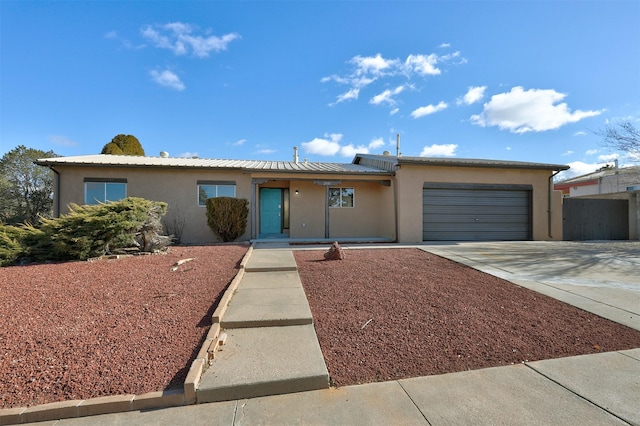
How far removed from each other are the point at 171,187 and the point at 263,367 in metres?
10.1

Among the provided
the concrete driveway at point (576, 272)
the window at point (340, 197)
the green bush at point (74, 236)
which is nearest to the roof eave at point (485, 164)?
the window at point (340, 197)

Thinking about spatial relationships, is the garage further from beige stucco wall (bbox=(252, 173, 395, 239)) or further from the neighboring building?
the neighboring building

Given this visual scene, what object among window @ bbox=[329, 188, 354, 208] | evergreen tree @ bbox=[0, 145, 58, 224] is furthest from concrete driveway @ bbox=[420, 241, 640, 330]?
evergreen tree @ bbox=[0, 145, 58, 224]

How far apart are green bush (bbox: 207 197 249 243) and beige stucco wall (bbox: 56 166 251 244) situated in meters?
0.57

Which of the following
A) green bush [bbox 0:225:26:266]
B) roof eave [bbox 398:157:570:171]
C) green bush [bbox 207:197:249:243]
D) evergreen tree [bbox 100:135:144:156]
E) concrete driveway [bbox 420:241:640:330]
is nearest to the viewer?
concrete driveway [bbox 420:241:640:330]

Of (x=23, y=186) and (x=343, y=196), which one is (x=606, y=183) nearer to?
(x=343, y=196)

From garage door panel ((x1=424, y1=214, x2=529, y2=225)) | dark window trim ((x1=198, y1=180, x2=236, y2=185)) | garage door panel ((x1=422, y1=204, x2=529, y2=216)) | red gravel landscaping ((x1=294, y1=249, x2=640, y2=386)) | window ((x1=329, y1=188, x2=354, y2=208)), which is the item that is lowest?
red gravel landscaping ((x1=294, y1=249, x2=640, y2=386))

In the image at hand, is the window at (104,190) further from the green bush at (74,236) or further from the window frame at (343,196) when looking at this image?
the window frame at (343,196)

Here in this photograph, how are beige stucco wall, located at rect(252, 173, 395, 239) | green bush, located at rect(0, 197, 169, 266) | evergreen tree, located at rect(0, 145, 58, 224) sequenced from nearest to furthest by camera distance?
green bush, located at rect(0, 197, 169, 266), beige stucco wall, located at rect(252, 173, 395, 239), evergreen tree, located at rect(0, 145, 58, 224)

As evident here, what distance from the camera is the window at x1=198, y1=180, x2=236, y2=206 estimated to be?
1090 centimetres

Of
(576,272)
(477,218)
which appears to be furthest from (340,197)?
(576,272)

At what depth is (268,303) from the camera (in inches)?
153

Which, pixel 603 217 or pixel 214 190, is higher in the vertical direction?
pixel 214 190

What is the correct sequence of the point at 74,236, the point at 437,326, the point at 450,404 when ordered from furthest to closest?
the point at 74,236
the point at 437,326
the point at 450,404
